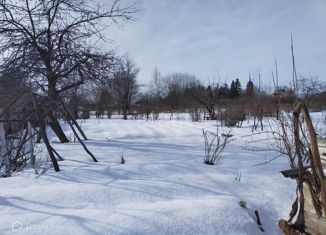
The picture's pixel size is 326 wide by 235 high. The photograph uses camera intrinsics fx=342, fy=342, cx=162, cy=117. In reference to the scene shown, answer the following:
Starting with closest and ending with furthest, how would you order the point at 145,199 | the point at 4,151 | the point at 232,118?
the point at 145,199 < the point at 4,151 < the point at 232,118

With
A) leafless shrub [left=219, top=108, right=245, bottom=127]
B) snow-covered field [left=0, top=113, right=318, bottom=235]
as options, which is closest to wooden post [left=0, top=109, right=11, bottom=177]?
snow-covered field [left=0, top=113, right=318, bottom=235]

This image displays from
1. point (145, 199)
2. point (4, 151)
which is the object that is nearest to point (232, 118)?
point (4, 151)

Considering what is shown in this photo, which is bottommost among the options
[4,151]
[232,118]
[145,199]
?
[145,199]

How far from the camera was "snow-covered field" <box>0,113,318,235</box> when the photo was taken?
253 centimetres

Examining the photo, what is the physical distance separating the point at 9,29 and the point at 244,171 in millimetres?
7153

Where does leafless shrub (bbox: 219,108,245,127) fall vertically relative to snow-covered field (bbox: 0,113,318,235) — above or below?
above

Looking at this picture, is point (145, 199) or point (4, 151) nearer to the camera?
point (145, 199)

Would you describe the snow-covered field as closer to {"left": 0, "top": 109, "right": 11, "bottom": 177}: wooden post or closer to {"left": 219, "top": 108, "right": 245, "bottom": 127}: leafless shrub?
{"left": 0, "top": 109, "right": 11, "bottom": 177}: wooden post

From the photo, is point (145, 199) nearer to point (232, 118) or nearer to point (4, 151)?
point (4, 151)

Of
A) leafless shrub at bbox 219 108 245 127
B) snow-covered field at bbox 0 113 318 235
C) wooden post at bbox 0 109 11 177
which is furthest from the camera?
leafless shrub at bbox 219 108 245 127

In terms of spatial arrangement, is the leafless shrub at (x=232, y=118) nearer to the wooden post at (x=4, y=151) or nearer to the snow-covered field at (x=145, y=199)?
the snow-covered field at (x=145, y=199)

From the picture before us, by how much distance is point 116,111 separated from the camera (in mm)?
33094

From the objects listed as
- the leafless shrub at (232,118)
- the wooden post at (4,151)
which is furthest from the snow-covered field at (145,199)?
the leafless shrub at (232,118)

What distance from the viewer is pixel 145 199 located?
3.13 meters
